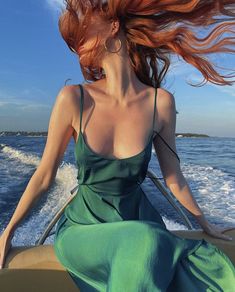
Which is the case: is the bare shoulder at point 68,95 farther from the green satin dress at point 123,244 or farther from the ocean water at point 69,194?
the ocean water at point 69,194

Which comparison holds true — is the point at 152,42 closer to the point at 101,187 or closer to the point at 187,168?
the point at 101,187

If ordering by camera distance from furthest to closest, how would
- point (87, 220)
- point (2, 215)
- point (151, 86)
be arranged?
point (2, 215), point (151, 86), point (87, 220)

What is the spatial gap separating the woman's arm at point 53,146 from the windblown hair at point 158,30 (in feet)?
0.69

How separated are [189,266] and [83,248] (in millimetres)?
287

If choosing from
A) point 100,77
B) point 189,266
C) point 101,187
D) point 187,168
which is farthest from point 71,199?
point 187,168

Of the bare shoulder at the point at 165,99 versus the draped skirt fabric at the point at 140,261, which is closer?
the draped skirt fabric at the point at 140,261

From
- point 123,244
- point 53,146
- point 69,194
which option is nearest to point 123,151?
point 53,146

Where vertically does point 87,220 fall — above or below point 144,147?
below

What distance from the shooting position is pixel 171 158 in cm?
161

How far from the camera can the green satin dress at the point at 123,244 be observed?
1.12m

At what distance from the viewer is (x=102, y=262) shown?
3.96ft

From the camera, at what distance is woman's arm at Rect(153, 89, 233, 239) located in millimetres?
1569

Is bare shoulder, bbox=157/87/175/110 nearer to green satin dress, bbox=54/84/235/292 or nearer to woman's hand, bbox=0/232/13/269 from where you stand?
green satin dress, bbox=54/84/235/292

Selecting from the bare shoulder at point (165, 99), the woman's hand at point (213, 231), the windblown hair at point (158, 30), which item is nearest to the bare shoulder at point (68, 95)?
the windblown hair at point (158, 30)
